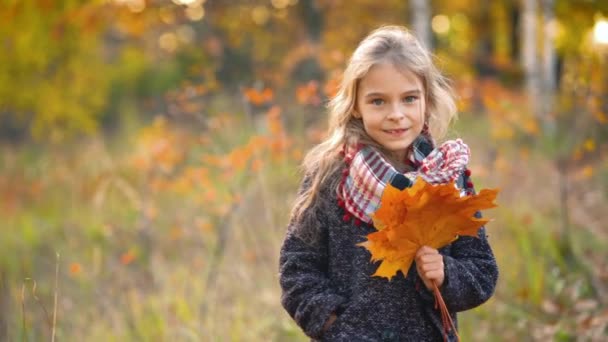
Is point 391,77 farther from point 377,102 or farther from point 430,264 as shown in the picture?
point 430,264

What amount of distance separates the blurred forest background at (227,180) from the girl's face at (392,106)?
52cm

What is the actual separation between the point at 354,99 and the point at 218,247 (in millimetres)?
2334

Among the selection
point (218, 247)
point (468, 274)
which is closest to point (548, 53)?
point (218, 247)

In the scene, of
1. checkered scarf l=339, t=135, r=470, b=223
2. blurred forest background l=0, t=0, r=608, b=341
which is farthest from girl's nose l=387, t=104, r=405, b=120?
blurred forest background l=0, t=0, r=608, b=341

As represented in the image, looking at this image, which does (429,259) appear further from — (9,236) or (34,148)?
(34,148)

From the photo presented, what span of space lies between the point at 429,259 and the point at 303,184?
1.79 ft

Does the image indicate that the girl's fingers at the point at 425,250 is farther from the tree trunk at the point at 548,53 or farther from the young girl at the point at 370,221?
the tree trunk at the point at 548,53

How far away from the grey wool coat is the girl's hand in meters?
0.07

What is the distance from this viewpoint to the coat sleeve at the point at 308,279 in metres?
2.08

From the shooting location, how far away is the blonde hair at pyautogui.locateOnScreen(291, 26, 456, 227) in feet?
6.93

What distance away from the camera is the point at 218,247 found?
14.2 feet

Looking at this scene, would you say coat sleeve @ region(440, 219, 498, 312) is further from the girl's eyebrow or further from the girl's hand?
the girl's eyebrow

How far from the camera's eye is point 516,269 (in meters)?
4.34

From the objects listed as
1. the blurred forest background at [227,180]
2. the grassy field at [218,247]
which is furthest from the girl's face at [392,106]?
the grassy field at [218,247]
